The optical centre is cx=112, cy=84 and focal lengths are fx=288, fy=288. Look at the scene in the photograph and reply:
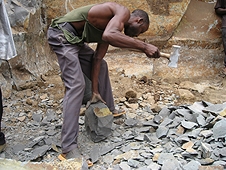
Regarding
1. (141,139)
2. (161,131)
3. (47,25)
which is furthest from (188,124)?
(47,25)

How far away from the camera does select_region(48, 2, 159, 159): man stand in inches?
99.0

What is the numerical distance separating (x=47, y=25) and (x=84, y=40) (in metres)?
2.62

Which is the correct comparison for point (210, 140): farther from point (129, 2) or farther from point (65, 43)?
point (129, 2)

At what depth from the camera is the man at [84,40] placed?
2516 millimetres

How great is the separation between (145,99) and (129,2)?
2.13 m

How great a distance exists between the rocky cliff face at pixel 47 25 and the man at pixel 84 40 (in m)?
1.71

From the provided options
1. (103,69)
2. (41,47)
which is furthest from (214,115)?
(41,47)

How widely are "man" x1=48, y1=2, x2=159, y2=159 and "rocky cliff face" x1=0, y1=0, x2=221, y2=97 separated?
171 cm

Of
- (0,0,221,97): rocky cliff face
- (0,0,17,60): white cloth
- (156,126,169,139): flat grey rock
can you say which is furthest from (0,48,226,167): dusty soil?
(0,0,17,60): white cloth

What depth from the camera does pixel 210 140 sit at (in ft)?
8.45

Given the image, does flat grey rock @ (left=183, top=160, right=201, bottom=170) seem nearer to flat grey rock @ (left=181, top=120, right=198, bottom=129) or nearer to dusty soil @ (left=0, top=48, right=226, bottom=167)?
flat grey rock @ (left=181, top=120, right=198, bottom=129)

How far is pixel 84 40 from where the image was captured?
9.43 ft

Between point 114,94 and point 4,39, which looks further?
point 114,94

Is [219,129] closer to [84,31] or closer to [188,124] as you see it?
[188,124]
